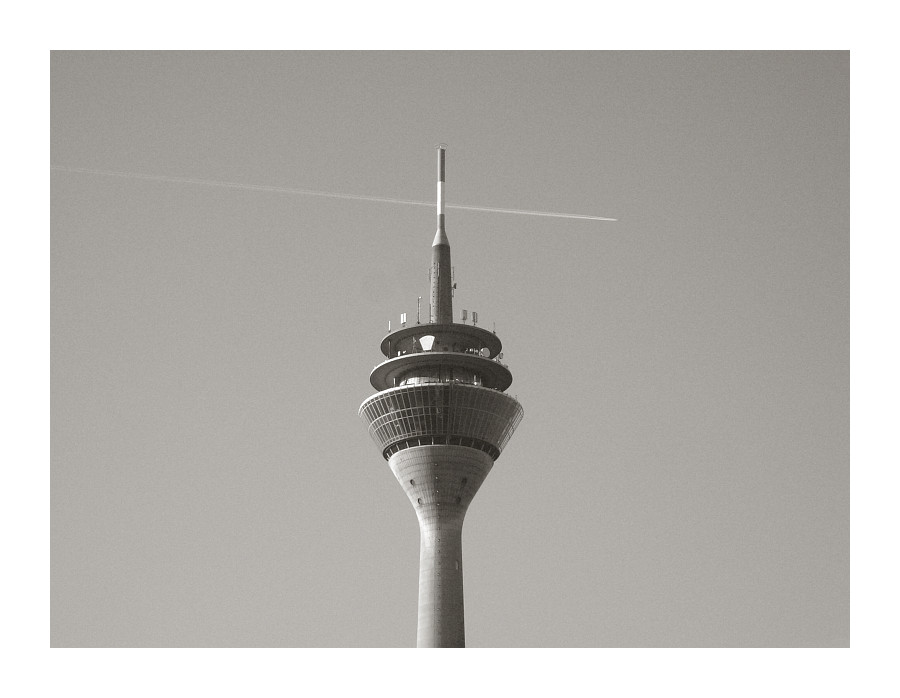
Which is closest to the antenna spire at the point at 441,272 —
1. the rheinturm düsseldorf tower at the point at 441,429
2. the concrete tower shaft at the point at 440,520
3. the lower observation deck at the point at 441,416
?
the rheinturm düsseldorf tower at the point at 441,429

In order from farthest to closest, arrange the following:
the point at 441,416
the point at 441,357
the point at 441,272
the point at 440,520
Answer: the point at 441,272 → the point at 441,357 → the point at 441,416 → the point at 440,520

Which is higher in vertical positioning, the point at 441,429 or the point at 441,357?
the point at 441,357

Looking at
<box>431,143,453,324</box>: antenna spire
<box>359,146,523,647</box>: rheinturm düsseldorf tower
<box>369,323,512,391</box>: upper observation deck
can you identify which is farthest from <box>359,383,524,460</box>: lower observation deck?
<box>431,143,453,324</box>: antenna spire

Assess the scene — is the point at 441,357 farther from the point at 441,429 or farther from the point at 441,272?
the point at 441,272

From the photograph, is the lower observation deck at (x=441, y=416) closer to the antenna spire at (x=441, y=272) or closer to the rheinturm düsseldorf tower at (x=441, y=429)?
the rheinturm düsseldorf tower at (x=441, y=429)

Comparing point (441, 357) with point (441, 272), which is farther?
point (441, 272)

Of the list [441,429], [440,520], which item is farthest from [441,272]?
[440,520]
